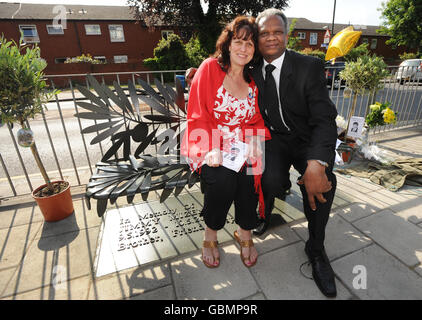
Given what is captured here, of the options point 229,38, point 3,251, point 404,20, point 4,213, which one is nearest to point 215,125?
point 229,38

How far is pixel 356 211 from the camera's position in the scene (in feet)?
8.29

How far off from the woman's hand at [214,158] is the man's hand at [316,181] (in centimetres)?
66

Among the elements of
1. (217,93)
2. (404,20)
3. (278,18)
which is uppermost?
(404,20)

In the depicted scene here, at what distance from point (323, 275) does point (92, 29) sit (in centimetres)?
3054

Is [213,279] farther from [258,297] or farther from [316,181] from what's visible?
[316,181]

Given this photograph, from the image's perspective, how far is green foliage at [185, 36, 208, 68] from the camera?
695 inches

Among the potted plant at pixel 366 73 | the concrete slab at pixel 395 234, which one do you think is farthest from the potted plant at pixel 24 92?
the potted plant at pixel 366 73

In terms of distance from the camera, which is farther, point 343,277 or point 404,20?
point 404,20

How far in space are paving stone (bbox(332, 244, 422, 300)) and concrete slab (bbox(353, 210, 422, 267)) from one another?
100mm

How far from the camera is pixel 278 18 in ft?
5.69

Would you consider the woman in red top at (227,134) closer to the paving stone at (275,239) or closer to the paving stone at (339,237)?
the paving stone at (275,239)

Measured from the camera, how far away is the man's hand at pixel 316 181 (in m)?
1.69
